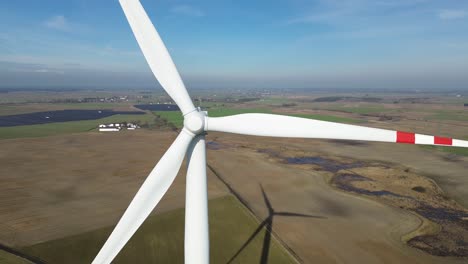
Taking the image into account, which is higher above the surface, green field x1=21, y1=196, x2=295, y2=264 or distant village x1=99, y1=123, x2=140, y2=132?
distant village x1=99, y1=123, x2=140, y2=132

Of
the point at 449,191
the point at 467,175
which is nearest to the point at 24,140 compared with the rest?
the point at 449,191

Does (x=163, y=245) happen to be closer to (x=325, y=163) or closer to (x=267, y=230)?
(x=267, y=230)

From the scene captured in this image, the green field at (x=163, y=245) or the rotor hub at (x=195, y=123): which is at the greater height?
the rotor hub at (x=195, y=123)

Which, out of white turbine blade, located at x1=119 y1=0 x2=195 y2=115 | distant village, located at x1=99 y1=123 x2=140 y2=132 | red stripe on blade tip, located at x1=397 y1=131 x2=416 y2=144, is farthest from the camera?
distant village, located at x1=99 y1=123 x2=140 y2=132

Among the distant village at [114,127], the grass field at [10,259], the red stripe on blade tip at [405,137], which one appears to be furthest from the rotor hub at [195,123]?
the distant village at [114,127]

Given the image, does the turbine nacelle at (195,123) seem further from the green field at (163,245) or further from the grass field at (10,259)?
the grass field at (10,259)

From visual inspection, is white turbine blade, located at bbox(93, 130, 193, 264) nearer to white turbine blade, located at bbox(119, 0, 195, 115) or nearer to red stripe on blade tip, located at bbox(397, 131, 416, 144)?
white turbine blade, located at bbox(119, 0, 195, 115)

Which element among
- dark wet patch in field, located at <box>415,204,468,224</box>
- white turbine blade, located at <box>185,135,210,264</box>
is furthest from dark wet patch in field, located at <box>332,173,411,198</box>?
white turbine blade, located at <box>185,135,210,264</box>
